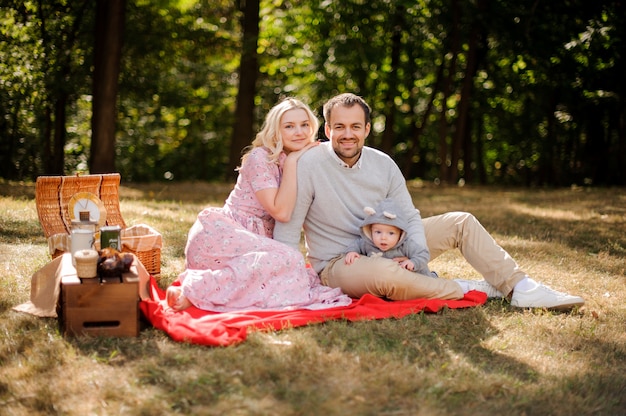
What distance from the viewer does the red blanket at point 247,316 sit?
3.36 m

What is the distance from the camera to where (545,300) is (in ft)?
13.4

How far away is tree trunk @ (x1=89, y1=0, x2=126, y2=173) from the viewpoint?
390 inches

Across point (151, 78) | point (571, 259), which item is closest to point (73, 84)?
point (151, 78)

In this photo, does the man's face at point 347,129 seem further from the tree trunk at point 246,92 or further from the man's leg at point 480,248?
the tree trunk at point 246,92

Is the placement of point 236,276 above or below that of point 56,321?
above

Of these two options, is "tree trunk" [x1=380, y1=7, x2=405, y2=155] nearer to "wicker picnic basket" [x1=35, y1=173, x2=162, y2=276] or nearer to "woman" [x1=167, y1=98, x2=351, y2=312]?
"wicker picnic basket" [x1=35, y1=173, x2=162, y2=276]

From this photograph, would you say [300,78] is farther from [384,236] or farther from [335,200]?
[384,236]

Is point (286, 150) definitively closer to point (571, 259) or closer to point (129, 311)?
point (129, 311)

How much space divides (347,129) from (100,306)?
5.92 ft

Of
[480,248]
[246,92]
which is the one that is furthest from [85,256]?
[246,92]

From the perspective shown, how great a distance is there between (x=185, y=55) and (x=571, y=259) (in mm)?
10849

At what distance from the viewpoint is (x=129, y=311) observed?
11.2 ft

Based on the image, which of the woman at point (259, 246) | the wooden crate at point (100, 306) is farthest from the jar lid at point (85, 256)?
the woman at point (259, 246)

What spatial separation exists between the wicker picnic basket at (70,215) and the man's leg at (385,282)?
4.24 ft
